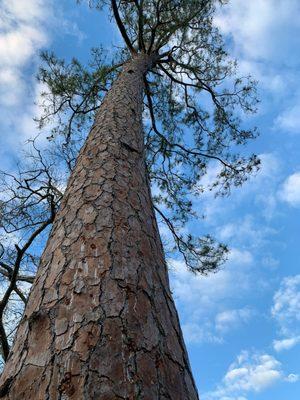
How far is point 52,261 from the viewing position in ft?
4.60

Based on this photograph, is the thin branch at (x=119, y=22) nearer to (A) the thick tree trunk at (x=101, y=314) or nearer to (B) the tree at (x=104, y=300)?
(B) the tree at (x=104, y=300)

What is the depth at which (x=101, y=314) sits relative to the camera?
1.07 meters

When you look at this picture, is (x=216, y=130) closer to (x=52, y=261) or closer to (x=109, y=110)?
(x=109, y=110)

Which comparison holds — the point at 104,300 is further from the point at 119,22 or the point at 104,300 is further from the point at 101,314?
the point at 119,22

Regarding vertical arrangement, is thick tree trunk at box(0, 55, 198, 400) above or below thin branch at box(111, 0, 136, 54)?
below

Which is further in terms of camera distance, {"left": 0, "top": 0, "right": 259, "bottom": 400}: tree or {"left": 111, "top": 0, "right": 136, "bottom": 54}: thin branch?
{"left": 111, "top": 0, "right": 136, "bottom": 54}: thin branch

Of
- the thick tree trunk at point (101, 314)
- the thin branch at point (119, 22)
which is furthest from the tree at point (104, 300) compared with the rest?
the thin branch at point (119, 22)

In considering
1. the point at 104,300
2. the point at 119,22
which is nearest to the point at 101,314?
the point at 104,300

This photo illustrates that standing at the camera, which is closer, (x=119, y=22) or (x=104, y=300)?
(x=104, y=300)

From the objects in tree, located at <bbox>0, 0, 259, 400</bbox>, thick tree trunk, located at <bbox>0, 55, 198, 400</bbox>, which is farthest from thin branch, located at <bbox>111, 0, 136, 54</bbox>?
thick tree trunk, located at <bbox>0, 55, 198, 400</bbox>

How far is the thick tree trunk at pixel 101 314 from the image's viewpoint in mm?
913

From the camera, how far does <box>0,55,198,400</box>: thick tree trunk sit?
2.99ft

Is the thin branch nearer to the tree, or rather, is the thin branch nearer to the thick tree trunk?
the tree

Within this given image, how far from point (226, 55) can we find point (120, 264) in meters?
7.27
